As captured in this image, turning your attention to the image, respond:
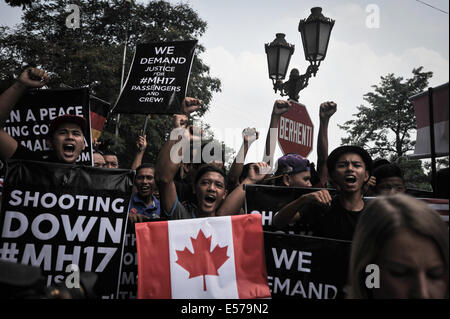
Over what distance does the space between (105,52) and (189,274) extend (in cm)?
1832

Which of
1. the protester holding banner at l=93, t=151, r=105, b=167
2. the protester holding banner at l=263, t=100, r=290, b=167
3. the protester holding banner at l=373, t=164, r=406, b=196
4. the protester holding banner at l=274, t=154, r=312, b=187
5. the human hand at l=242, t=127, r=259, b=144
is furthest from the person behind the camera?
the protester holding banner at l=93, t=151, r=105, b=167

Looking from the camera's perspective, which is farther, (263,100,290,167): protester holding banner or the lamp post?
the lamp post

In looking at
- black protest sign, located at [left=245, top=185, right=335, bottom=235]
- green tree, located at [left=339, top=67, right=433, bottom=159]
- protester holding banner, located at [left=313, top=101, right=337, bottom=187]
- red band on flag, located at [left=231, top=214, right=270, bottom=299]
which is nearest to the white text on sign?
protester holding banner, located at [left=313, top=101, right=337, bottom=187]

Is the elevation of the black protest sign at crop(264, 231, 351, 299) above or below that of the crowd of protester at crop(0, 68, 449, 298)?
below

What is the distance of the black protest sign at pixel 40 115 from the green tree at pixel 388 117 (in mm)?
33349

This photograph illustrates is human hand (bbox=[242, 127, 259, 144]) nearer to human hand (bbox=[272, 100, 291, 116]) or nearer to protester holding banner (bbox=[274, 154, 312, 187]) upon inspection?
human hand (bbox=[272, 100, 291, 116])

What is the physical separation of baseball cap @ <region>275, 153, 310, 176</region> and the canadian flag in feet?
3.41

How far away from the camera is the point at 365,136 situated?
38.1 metres

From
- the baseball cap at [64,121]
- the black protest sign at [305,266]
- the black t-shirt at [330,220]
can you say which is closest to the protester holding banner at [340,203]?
the black t-shirt at [330,220]

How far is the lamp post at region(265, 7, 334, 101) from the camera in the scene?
17.4 ft

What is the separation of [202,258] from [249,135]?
2039 millimetres

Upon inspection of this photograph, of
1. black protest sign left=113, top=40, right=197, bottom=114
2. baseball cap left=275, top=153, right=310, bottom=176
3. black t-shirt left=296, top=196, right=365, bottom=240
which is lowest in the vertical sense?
black t-shirt left=296, top=196, right=365, bottom=240
